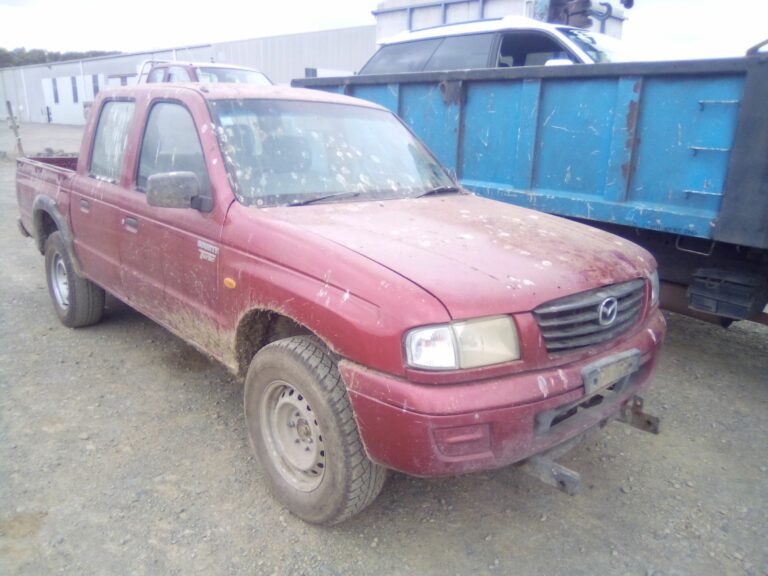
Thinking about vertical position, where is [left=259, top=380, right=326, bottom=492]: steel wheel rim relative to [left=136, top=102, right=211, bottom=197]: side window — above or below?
below

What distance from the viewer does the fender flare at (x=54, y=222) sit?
456cm

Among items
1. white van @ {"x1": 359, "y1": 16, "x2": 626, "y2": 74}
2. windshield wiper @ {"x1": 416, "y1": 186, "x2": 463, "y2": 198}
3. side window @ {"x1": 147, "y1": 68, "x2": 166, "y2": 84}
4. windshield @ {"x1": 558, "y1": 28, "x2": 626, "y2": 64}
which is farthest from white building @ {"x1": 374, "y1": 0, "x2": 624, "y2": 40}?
windshield wiper @ {"x1": 416, "y1": 186, "x2": 463, "y2": 198}

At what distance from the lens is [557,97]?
4.47 meters

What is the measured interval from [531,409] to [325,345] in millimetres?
879

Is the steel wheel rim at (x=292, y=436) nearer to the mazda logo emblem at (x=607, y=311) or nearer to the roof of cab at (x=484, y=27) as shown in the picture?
the mazda logo emblem at (x=607, y=311)

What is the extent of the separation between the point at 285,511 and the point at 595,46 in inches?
202

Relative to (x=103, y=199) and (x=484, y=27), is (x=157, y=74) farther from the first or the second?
(x=103, y=199)

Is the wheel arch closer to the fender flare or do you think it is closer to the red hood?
the red hood

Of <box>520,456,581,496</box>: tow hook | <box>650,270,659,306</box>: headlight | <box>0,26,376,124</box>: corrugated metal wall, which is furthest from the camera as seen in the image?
<box>0,26,376,124</box>: corrugated metal wall

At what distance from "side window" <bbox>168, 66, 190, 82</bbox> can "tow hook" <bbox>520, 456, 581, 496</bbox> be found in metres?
9.14

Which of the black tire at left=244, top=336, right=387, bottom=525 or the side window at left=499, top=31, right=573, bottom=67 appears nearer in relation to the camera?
the black tire at left=244, top=336, right=387, bottom=525

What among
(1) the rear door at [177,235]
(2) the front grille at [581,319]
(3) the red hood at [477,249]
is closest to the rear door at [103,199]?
(1) the rear door at [177,235]

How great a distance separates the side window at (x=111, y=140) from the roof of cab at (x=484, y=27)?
3.62 m

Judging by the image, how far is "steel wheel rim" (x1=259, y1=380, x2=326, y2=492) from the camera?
2662mm
